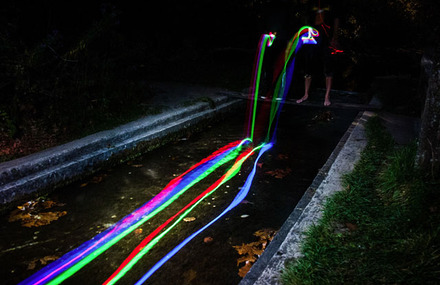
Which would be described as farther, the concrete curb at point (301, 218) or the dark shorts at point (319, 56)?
the dark shorts at point (319, 56)

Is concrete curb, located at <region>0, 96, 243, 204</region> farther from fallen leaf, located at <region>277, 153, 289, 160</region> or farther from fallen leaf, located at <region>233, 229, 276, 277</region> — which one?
fallen leaf, located at <region>233, 229, 276, 277</region>

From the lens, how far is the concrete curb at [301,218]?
2191 mm

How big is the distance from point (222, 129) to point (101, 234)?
394 centimetres

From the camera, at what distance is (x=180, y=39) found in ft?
43.9

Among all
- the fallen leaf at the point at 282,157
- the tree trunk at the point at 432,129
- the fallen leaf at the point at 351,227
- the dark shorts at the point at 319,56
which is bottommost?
the fallen leaf at the point at 282,157

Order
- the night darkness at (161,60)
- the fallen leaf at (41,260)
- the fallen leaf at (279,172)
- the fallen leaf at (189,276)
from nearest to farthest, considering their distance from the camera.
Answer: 1. the fallen leaf at (189,276)
2. the fallen leaf at (41,260)
3. the fallen leaf at (279,172)
4. the night darkness at (161,60)

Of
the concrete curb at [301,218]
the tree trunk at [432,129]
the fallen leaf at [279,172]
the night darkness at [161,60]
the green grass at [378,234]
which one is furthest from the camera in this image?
the night darkness at [161,60]

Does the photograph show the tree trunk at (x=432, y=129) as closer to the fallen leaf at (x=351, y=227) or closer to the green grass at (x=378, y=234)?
the green grass at (x=378, y=234)

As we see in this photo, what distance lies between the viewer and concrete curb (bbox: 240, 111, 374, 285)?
2191 millimetres

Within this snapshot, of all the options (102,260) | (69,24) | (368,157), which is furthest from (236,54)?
(102,260)

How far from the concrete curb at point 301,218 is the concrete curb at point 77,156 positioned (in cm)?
298

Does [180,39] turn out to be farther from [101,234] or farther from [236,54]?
[101,234]

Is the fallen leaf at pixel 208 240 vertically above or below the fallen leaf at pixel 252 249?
below

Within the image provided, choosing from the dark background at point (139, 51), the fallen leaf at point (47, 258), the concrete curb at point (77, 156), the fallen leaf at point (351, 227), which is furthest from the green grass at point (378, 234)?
the concrete curb at point (77, 156)
